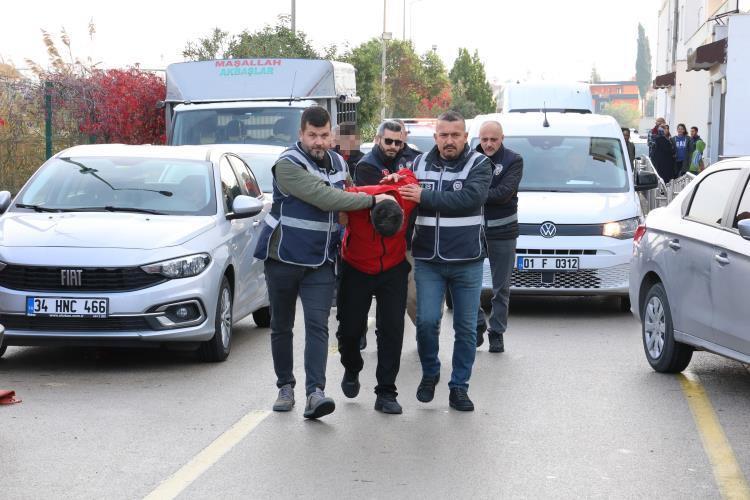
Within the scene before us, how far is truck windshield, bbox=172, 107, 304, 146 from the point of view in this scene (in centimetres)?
1864

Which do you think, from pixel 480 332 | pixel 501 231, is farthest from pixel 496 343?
pixel 501 231

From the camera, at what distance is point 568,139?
47.7 ft

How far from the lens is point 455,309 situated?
838cm

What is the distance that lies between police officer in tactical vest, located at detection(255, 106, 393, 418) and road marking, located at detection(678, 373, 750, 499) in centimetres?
215

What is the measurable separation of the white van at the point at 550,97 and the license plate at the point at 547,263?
1489cm

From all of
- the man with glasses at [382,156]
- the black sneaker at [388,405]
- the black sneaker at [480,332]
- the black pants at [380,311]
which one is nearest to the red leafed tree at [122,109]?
the black sneaker at [480,332]

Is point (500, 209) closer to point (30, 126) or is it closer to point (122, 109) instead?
point (30, 126)

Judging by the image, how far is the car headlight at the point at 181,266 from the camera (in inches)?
372

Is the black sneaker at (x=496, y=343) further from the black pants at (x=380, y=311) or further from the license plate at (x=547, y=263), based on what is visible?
the black pants at (x=380, y=311)

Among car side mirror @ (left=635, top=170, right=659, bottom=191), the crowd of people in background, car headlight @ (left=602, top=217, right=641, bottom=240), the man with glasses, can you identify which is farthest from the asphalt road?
the crowd of people in background

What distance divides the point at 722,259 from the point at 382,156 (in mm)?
2380

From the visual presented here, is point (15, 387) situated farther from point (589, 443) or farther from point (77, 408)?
point (589, 443)

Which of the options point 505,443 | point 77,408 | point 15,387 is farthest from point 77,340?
point 505,443

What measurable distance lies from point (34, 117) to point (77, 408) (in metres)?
12.7
